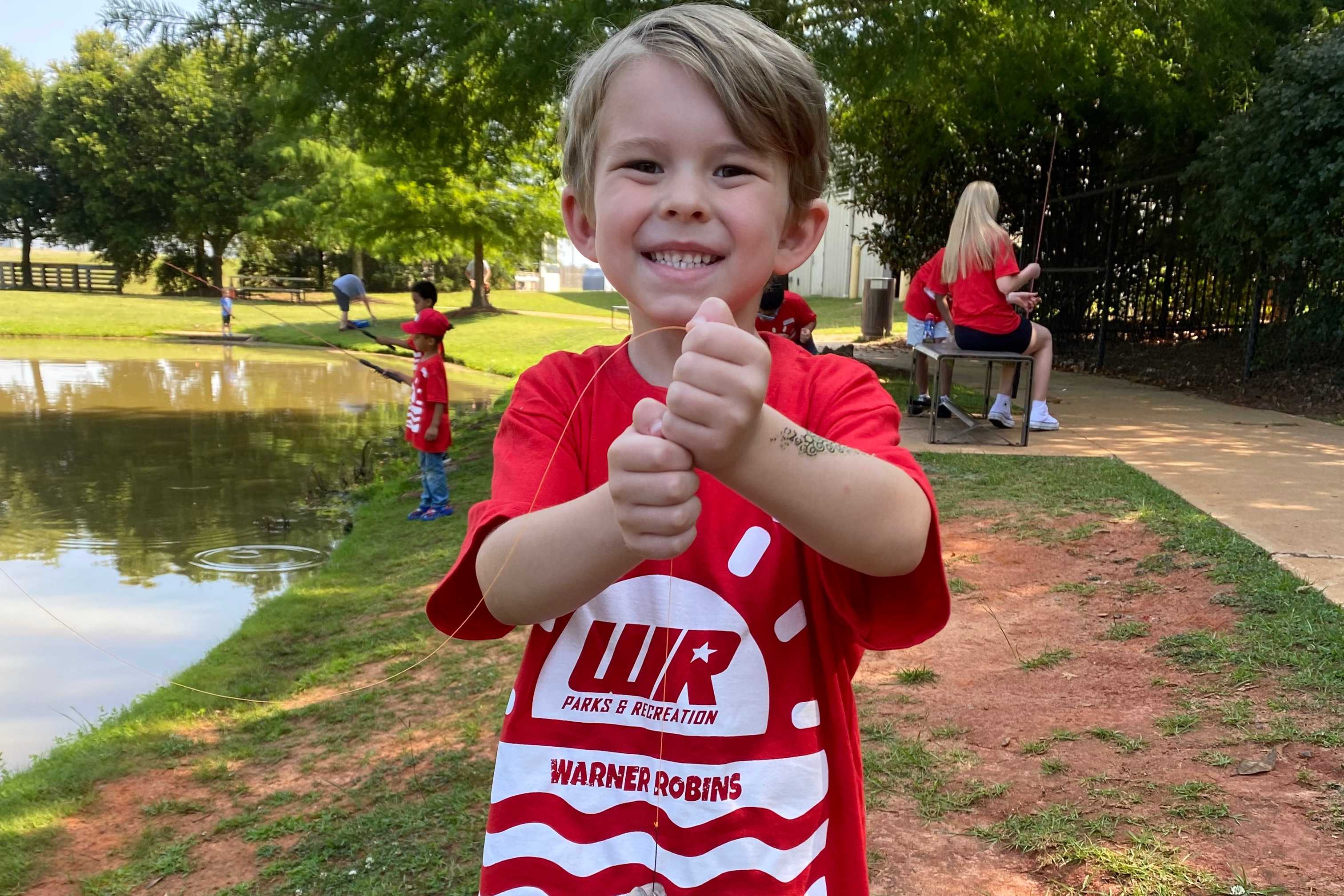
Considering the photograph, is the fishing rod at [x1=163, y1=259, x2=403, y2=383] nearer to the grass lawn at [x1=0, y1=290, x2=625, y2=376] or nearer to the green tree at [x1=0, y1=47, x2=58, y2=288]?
the grass lawn at [x1=0, y1=290, x2=625, y2=376]

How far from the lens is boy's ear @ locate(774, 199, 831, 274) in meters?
1.39

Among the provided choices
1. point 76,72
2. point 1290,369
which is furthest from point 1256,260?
point 76,72

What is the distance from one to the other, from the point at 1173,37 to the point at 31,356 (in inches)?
784

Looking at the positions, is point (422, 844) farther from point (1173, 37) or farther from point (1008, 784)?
point (1173, 37)

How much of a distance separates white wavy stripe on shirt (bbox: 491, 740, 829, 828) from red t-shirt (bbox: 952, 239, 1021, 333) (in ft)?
20.2

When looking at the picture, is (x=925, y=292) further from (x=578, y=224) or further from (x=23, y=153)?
(x=23, y=153)

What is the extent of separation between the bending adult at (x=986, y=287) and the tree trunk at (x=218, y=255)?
62.0ft

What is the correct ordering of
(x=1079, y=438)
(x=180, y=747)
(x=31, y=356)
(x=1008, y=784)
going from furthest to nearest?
(x=31, y=356) < (x=1079, y=438) < (x=180, y=747) < (x=1008, y=784)

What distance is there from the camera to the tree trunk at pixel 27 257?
33806 millimetres

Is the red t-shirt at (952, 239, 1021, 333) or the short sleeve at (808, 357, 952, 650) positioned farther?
the red t-shirt at (952, 239, 1021, 333)

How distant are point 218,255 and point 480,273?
6.66m

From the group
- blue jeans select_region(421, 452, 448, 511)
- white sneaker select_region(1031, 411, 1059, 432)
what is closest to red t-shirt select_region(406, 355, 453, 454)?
blue jeans select_region(421, 452, 448, 511)

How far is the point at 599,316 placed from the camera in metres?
27.0

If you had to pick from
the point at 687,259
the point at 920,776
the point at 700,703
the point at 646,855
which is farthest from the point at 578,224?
the point at 920,776
